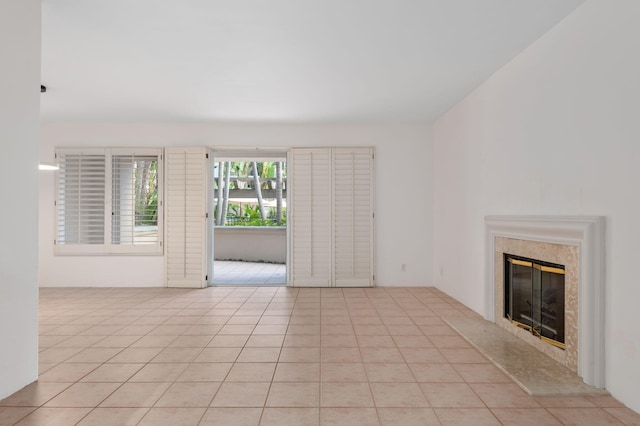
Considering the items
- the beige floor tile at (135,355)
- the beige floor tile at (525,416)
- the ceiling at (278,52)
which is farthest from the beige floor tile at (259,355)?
the ceiling at (278,52)

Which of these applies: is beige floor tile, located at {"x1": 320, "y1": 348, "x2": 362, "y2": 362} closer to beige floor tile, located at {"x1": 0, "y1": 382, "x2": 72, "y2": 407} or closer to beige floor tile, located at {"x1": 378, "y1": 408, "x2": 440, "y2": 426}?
beige floor tile, located at {"x1": 378, "y1": 408, "x2": 440, "y2": 426}

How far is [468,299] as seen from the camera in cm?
448

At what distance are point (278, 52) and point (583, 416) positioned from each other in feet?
11.0

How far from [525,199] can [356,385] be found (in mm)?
2118

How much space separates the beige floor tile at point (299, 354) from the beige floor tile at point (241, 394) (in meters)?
0.43

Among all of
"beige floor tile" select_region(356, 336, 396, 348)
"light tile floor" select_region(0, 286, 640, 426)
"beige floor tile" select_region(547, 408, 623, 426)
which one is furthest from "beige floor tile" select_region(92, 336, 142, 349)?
"beige floor tile" select_region(547, 408, 623, 426)

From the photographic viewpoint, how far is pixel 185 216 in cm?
568

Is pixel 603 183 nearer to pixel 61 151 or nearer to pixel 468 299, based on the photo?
pixel 468 299

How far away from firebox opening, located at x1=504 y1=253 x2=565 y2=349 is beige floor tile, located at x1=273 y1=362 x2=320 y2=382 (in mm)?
1785

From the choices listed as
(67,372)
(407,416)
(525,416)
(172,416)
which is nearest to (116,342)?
(67,372)

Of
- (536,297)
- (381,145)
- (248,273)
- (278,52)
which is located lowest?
(248,273)

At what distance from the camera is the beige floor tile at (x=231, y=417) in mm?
1990

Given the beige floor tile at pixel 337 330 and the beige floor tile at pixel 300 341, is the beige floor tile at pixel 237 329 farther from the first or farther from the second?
the beige floor tile at pixel 337 330

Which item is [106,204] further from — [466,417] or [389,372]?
[466,417]
